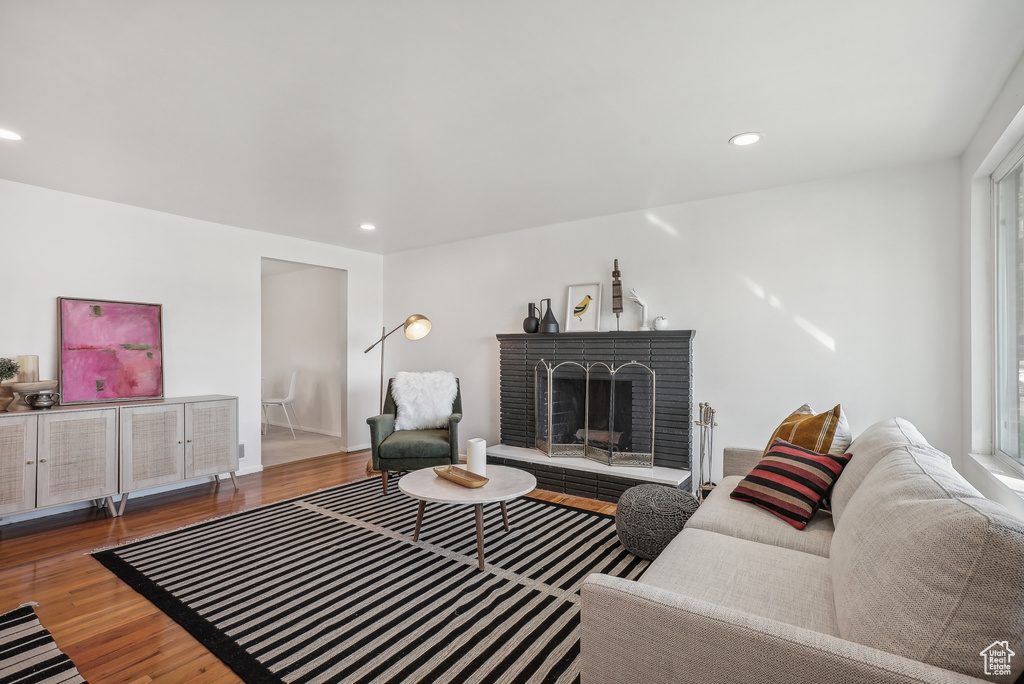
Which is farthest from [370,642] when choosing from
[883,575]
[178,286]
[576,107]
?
[178,286]

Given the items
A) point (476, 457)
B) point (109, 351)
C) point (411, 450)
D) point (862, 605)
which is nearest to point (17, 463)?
point (109, 351)

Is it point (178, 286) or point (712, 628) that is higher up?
point (178, 286)

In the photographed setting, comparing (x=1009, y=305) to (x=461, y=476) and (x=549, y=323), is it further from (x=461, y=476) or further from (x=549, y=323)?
(x=461, y=476)

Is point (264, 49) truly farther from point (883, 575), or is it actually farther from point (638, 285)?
point (638, 285)

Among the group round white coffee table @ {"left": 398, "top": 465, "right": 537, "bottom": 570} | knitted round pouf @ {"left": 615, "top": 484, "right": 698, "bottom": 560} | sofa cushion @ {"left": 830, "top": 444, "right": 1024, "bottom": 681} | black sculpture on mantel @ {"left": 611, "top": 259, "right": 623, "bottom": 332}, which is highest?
black sculpture on mantel @ {"left": 611, "top": 259, "right": 623, "bottom": 332}

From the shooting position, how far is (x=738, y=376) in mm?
3686

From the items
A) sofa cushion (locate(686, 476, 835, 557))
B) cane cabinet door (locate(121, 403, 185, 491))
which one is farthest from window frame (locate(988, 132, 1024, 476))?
cane cabinet door (locate(121, 403, 185, 491))

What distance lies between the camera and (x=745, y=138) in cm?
271

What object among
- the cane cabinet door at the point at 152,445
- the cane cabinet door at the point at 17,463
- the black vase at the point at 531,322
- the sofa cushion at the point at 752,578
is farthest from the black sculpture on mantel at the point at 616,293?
the cane cabinet door at the point at 17,463

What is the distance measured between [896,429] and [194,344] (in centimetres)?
501

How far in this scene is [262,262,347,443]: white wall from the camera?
6789mm

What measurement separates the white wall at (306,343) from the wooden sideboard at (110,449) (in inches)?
96.3

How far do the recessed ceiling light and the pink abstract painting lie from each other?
4.53 m

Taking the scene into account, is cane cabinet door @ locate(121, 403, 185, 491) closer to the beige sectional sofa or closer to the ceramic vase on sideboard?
the ceramic vase on sideboard
